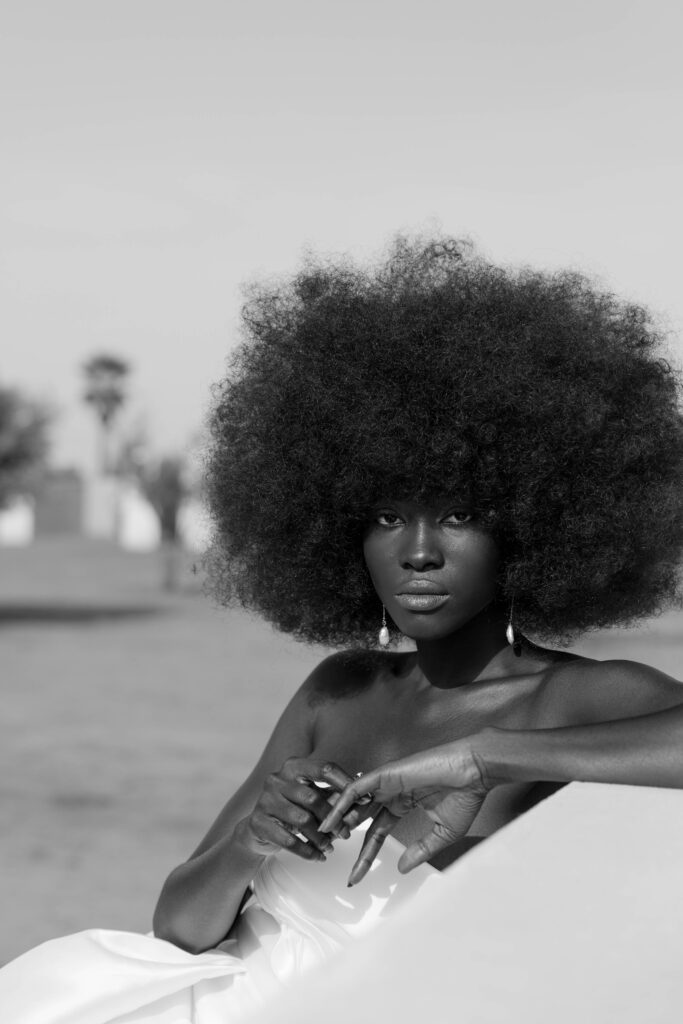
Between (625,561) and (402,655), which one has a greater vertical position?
(625,561)

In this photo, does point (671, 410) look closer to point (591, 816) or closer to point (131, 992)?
point (591, 816)

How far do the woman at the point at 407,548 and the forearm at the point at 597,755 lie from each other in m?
0.11

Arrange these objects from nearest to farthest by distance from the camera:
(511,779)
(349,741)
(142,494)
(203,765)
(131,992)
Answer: (511,779)
(131,992)
(349,741)
(203,765)
(142,494)

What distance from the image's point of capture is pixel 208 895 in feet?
9.77

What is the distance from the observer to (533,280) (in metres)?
3.22

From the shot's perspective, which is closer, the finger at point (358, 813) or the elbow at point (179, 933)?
the finger at point (358, 813)

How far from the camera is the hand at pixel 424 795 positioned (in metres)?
2.42

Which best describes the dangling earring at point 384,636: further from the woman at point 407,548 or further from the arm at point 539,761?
the arm at point 539,761

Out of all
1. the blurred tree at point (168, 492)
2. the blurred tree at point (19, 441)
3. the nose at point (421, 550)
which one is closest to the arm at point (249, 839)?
the nose at point (421, 550)

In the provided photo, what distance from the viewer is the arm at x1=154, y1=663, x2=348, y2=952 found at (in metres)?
2.62

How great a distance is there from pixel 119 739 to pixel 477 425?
425 inches

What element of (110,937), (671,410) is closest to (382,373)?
(671,410)

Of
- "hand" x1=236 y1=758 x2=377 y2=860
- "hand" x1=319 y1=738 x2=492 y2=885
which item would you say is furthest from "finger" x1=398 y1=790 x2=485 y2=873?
"hand" x1=236 y1=758 x2=377 y2=860

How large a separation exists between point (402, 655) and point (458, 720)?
40cm
